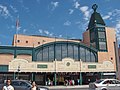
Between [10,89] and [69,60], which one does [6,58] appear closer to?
[69,60]

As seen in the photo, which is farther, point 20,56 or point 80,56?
point 80,56

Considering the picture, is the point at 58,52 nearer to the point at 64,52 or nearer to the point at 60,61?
the point at 64,52

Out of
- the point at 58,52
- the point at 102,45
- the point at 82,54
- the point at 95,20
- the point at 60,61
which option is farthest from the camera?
the point at 95,20

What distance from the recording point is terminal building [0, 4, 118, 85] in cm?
4447

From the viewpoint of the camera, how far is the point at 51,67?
45.7 m

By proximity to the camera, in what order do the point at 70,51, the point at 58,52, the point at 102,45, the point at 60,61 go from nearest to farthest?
the point at 60,61
the point at 58,52
the point at 70,51
the point at 102,45

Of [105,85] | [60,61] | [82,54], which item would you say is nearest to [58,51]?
[60,61]

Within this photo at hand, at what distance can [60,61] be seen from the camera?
153 ft

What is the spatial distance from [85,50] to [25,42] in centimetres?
2050

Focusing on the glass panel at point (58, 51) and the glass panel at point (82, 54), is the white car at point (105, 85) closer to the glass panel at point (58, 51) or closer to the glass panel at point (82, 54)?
the glass panel at point (58, 51)

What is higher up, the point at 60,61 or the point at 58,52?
the point at 58,52

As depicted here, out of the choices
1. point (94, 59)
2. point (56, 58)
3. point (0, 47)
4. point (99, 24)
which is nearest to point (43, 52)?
point (56, 58)

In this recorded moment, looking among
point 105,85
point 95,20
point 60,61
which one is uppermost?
point 95,20

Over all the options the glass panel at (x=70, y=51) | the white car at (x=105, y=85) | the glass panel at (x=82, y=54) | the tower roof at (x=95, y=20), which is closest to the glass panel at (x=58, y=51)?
the glass panel at (x=70, y=51)
